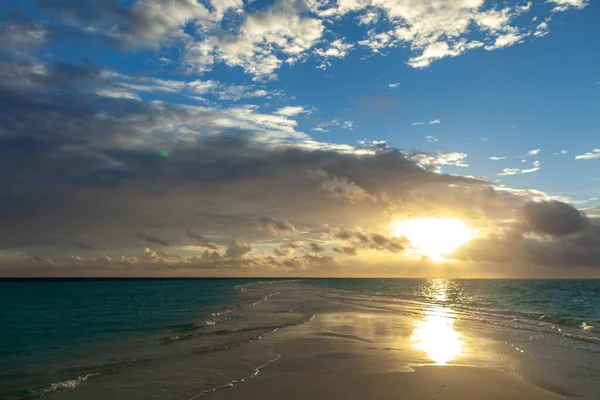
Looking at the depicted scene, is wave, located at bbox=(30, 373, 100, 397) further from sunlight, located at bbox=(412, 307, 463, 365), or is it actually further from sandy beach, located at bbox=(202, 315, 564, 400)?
sunlight, located at bbox=(412, 307, 463, 365)

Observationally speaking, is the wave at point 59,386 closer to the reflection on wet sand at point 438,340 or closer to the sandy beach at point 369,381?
the sandy beach at point 369,381

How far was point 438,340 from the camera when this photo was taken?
24.3m

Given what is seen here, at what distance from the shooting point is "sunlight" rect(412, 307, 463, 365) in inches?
784

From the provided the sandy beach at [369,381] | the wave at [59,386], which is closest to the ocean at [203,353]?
the wave at [59,386]

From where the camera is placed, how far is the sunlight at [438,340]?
65.4ft

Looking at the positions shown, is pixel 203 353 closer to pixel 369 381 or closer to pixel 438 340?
pixel 369 381

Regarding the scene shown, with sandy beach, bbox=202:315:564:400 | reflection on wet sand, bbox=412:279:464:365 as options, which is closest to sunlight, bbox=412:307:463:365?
reflection on wet sand, bbox=412:279:464:365

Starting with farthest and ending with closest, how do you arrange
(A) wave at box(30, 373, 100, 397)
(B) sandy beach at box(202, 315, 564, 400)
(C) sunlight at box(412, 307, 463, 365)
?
(C) sunlight at box(412, 307, 463, 365) < (A) wave at box(30, 373, 100, 397) < (B) sandy beach at box(202, 315, 564, 400)

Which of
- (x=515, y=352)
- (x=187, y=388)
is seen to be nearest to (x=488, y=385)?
(x=515, y=352)

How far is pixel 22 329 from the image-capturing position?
108 feet

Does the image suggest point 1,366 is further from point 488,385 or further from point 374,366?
point 488,385

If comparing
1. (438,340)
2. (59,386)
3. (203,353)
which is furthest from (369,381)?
(438,340)

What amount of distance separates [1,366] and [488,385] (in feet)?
64.9

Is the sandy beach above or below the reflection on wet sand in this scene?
above
